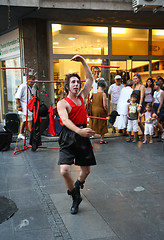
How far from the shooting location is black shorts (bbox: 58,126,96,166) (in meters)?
3.37

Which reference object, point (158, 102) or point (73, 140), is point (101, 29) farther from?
point (73, 140)

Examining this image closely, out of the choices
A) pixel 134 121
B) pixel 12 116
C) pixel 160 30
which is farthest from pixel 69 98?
pixel 160 30

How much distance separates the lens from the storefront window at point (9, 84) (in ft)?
33.9

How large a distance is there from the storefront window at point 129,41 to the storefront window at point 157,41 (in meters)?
0.37

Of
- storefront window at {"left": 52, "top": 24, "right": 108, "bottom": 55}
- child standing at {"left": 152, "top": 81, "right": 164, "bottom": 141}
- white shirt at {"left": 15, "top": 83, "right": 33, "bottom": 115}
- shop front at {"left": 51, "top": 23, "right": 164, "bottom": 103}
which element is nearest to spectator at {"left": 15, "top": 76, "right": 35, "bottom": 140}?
white shirt at {"left": 15, "top": 83, "right": 33, "bottom": 115}

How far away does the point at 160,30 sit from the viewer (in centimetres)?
1095

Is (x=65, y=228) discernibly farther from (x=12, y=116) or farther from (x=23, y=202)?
(x=12, y=116)

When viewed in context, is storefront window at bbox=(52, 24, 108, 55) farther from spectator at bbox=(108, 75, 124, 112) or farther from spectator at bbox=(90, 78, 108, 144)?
spectator at bbox=(90, 78, 108, 144)

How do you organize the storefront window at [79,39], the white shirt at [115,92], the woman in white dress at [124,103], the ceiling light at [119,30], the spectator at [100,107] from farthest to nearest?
the ceiling light at [119,30] < the storefront window at [79,39] < the white shirt at [115,92] < the woman in white dress at [124,103] < the spectator at [100,107]

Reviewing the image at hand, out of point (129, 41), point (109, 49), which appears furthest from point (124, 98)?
point (129, 41)

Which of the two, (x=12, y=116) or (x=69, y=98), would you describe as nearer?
(x=69, y=98)

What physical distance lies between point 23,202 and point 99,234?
4.46 ft

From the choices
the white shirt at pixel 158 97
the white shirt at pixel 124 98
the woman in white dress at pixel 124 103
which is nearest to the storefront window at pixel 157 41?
the white shirt at pixel 158 97

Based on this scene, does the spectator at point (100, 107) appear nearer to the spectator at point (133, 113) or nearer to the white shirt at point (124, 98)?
the spectator at point (133, 113)
